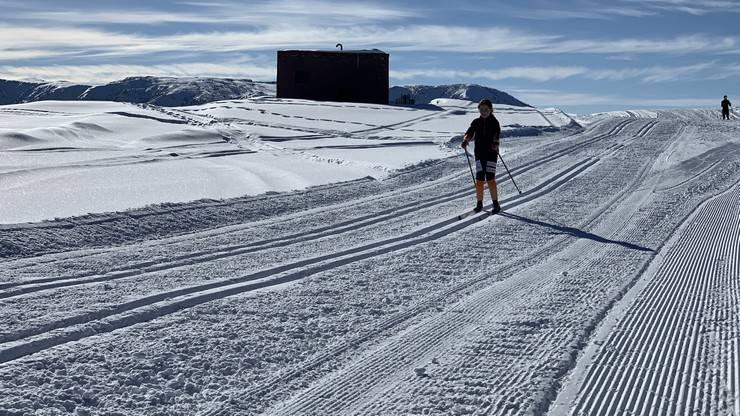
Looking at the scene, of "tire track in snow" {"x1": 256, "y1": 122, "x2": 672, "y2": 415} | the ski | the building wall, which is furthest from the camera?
the building wall

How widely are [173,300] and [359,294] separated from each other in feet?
4.87

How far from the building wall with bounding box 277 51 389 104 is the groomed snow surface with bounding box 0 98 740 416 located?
36575mm

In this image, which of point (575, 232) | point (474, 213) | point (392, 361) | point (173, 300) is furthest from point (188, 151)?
point (392, 361)

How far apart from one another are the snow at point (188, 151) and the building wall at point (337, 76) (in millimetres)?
15412

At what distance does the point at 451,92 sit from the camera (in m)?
144

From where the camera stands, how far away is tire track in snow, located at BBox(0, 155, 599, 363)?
5.13 m

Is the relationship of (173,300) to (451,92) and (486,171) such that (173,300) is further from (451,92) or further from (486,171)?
(451,92)

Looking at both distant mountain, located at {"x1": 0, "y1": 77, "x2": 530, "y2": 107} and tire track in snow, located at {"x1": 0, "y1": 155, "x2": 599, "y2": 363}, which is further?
distant mountain, located at {"x1": 0, "y1": 77, "x2": 530, "y2": 107}

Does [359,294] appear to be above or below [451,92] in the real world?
below

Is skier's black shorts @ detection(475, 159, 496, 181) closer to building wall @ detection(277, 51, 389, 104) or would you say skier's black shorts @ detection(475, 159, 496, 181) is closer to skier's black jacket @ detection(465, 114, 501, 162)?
skier's black jacket @ detection(465, 114, 501, 162)

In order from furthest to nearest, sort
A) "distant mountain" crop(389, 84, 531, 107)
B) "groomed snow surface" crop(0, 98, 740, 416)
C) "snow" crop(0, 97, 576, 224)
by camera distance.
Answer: "distant mountain" crop(389, 84, 531, 107), "snow" crop(0, 97, 576, 224), "groomed snow surface" crop(0, 98, 740, 416)

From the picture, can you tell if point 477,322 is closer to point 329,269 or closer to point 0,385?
point 329,269

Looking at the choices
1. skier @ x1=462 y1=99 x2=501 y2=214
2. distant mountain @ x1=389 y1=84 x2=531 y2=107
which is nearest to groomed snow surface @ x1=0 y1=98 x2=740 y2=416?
skier @ x1=462 y1=99 x2=501 y2=214

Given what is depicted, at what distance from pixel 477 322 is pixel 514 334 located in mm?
378
